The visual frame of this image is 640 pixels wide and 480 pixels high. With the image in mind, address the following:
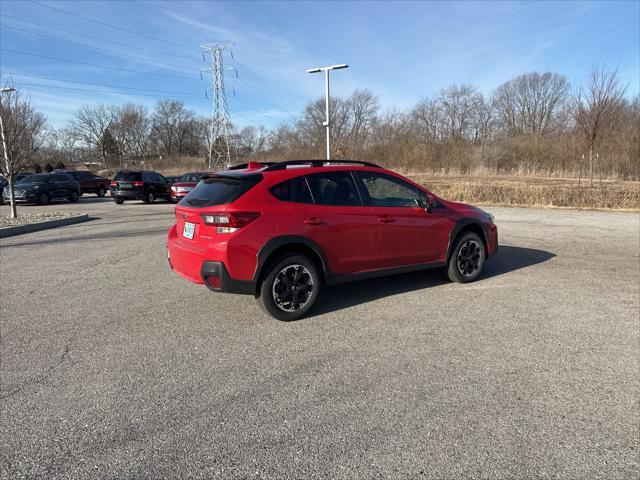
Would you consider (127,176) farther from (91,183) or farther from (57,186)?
(91,183)

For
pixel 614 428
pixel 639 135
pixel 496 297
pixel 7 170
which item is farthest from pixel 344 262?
pixel 639 135

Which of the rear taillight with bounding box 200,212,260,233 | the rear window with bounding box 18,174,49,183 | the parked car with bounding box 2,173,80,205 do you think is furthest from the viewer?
the rear window with bounding box 18,174,49,183

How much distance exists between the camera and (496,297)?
18.2ft

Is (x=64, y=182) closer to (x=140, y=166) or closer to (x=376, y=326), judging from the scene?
(x=376, y=326)

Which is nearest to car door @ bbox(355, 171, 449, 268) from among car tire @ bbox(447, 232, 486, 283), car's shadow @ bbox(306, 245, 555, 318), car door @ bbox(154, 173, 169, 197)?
car tire @ bbox(447, 232, 486, 283)

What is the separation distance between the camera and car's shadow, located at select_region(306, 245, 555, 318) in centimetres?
540

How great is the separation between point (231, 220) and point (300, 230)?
0.74 m

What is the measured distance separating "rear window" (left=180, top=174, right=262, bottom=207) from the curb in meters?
9.25

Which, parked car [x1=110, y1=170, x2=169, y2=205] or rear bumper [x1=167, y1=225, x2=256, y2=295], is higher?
parked car [x1=110, y1=170, x2=169, y2=205]

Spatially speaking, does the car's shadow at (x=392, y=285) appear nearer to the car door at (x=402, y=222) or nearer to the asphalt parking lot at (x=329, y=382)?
the asphalt parking lot at (x=329, y=382)

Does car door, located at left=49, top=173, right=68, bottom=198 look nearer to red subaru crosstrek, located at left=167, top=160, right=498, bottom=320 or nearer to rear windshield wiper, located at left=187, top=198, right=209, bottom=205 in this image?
red subaru crosstrek, located at left=167, top=160, right=498, bottom=320

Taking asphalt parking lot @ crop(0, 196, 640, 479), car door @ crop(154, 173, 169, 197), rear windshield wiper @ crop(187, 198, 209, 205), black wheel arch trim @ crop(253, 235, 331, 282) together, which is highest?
car door @ crop(154, 173, 169, 197)

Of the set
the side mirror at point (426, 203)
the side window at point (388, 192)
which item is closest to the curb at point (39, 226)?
the side window at point (388, 192)

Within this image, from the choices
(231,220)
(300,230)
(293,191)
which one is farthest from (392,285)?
(231,220)
